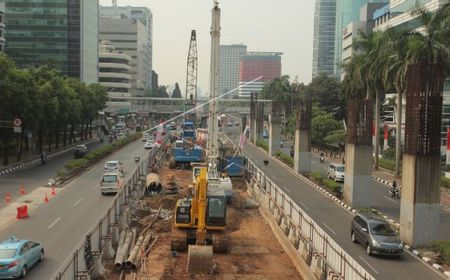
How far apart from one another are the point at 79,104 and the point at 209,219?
179 ft

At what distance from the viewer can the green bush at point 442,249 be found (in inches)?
938

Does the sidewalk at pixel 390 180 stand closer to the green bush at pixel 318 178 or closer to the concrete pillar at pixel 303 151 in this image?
the green bush at pixel 318 178

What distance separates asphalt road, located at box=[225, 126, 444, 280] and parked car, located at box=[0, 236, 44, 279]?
13.2m

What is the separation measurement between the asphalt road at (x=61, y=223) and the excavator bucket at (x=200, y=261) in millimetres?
5210

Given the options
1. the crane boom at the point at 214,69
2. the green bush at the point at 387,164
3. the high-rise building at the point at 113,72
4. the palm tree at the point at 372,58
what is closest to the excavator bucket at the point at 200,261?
the crane boom at the point at 214,69

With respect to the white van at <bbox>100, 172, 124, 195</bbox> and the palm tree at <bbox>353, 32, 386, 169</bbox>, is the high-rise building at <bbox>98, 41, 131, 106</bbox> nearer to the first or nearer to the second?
the palm tree at <bbox>353, 32, 386, 169</bbox>

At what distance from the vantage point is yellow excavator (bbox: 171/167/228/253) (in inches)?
960

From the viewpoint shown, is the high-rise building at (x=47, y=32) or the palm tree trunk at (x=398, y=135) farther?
the high-rise building at (x=47, y=32)

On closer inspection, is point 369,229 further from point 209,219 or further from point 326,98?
point 326,98

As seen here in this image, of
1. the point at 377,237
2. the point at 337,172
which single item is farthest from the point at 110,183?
the point at 337,172

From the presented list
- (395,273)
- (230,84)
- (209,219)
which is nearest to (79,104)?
(209,219)

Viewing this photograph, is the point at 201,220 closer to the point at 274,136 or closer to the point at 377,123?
the point at 377,123

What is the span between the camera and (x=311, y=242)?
896 inches

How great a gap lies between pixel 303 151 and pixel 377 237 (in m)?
32.5
